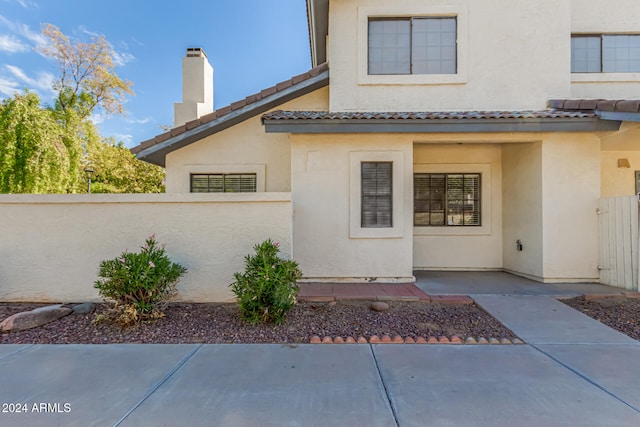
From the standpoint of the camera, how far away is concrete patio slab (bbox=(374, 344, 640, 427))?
8.71ft

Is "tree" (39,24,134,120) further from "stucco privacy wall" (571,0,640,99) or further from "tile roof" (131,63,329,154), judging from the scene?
"stucco privacy wall" (571,0,640,99)

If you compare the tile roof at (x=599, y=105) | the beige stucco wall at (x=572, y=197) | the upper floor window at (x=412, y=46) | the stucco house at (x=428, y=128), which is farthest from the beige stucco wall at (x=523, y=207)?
the upper floor window at (x=412, y=46)

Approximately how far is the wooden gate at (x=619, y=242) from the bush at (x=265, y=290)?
669 centimetres

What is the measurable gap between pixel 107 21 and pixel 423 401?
27.1 meters

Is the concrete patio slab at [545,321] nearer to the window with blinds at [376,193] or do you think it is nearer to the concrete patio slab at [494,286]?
the concrete patio slab at [494,286]

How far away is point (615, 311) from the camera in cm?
531

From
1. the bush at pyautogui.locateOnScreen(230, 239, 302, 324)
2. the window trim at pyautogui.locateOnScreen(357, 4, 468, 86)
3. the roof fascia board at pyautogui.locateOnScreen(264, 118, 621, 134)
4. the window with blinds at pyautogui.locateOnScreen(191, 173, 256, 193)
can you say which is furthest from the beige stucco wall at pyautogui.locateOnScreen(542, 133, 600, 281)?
the window with blinds at pyautogui.locateOnScreen(191, 173, 256, 193)

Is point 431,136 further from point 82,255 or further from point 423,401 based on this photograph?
point 82,255

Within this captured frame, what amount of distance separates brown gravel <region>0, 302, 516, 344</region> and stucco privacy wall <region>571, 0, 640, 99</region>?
6504 millimetres

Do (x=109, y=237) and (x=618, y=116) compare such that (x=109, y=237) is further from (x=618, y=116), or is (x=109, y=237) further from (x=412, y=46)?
(x=618, y=116)

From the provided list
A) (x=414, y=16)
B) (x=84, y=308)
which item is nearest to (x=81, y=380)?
(x=84, y=308)

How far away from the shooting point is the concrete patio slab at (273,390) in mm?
2670

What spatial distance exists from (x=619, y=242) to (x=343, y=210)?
18.7 ft

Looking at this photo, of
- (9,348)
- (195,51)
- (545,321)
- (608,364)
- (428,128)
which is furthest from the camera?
(195,51)
